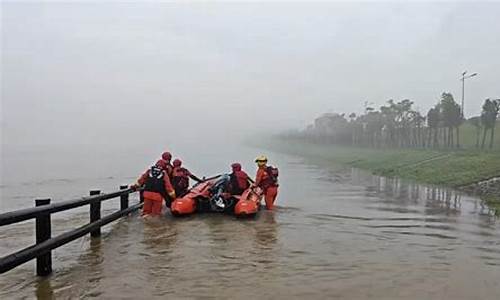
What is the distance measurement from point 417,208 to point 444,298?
1144 cm

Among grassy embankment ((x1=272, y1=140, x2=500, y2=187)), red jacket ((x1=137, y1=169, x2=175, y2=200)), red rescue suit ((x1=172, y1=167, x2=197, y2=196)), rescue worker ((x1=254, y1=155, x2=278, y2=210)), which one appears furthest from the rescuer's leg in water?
grassy embankment ((x1=272, y1=140, x2=500, y2=187))

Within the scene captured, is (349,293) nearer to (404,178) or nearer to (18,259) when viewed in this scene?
(18,259)

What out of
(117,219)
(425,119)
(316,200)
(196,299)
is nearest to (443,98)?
(425,119)

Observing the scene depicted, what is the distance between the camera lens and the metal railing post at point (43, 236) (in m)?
6.57

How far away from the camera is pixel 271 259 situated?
7.93 meters

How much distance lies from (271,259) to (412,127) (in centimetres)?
6444

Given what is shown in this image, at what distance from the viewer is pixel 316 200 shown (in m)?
20.1

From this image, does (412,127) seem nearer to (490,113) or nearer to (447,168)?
(490,113)

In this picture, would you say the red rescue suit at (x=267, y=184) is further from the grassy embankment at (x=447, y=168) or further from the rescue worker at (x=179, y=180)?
the grassy embankment at (x=447, y=168)

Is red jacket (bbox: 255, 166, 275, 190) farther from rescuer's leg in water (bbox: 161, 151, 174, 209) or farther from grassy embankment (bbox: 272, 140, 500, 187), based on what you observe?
grassy embankment (bbox: 272, 140, 500, 187)

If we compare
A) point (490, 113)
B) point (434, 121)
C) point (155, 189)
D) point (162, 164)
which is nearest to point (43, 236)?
point (155, 189)

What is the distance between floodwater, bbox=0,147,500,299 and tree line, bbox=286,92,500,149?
45148 millimetres

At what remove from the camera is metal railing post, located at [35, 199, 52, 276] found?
21.5 feet

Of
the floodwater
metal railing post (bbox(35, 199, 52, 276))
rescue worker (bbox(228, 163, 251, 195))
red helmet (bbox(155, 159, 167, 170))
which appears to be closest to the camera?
the floodwater
